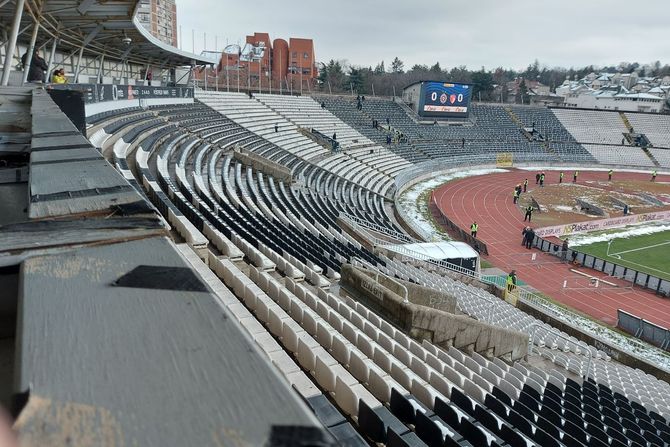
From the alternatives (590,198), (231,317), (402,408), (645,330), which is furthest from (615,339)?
(590,198)

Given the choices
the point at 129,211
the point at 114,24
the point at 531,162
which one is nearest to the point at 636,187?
the point at 531,162

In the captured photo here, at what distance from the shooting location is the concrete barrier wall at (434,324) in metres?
8.61

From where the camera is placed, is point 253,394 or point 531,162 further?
point 531,162

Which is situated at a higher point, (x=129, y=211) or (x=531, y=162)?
(x=129, y=211)

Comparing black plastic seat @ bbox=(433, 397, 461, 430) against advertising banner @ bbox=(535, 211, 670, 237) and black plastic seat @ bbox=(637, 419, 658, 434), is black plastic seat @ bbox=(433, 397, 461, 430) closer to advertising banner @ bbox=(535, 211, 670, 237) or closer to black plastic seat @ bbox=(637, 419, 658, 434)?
black plastic seat @ bbox=(637, 419, 658, 434)

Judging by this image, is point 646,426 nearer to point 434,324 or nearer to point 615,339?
point 434,324

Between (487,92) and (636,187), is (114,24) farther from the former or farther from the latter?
(487,92)

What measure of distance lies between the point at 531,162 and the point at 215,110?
35.2m

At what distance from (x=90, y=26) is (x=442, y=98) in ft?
132

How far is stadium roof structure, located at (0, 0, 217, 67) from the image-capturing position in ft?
53.4

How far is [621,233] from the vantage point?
28.2m

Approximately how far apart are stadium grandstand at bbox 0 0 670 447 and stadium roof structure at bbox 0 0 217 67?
18 centimetres

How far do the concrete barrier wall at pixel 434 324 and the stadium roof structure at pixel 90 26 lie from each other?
11.9 meters

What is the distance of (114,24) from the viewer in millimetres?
20875
